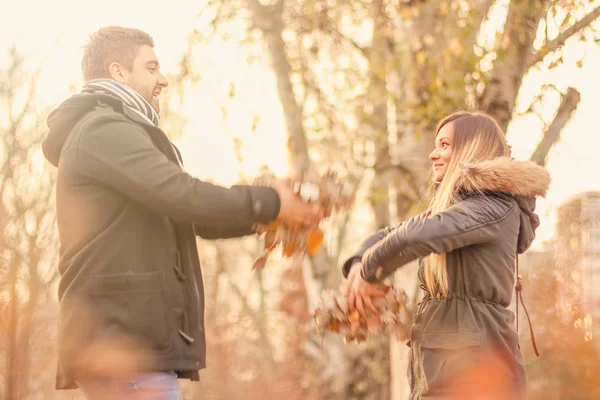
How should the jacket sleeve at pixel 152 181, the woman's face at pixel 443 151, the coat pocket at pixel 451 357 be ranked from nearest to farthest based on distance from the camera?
the jacket sleeve at pixel 152 181, the coat pocket at pixel 451 357, the woman's face at pixel 443 151

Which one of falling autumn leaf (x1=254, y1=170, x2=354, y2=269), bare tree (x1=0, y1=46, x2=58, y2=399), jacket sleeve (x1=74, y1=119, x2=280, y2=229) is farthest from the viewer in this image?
bare tree (x1=0, y1=46, x2=58, y2=399)

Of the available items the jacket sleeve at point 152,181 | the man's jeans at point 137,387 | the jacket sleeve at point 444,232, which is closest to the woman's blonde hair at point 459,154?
the jacket sleeve at point 444,232

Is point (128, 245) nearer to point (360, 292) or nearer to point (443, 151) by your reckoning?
point (360, 292)

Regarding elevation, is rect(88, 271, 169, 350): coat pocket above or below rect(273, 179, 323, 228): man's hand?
below

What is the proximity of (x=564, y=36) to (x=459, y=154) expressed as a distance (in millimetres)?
5648

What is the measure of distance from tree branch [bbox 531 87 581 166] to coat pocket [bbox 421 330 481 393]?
5823 mm

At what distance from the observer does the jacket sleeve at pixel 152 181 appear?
291 cm

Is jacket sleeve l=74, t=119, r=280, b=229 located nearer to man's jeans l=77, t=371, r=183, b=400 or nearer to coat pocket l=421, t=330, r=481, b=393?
man's jeans l=77, t=371, r=183, b=400

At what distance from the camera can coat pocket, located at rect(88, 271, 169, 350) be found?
2926 mm

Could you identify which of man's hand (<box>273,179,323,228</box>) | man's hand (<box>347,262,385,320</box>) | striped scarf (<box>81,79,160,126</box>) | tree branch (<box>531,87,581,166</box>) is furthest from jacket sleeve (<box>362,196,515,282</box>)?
tree branch (<box>531,87,581,166</box>)

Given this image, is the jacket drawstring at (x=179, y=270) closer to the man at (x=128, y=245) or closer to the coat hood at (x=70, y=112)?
the man at (x=128, y=245)

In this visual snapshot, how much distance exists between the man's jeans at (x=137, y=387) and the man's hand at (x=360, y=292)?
1109 millimetres

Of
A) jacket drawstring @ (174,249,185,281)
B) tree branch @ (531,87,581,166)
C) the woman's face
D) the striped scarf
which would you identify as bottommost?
jacket drawstring @ (174,249,185,281)

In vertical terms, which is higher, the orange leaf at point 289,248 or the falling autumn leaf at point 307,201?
the falling autumn leaf at point 307,201
